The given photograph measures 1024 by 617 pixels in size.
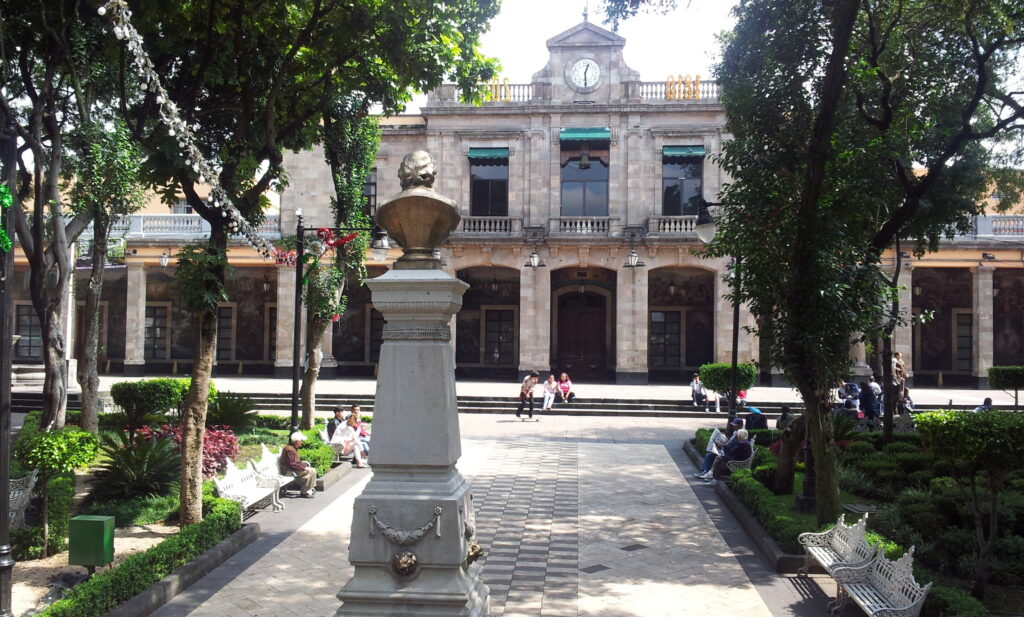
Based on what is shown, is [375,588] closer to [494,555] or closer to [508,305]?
[494,555]

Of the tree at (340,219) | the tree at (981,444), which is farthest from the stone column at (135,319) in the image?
the tree at (981,444)

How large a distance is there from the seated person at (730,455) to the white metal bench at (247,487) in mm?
7010

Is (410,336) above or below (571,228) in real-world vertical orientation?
below

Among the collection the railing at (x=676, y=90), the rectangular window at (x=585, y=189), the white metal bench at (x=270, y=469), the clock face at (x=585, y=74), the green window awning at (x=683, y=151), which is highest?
the clock face at (x=585, y=74)

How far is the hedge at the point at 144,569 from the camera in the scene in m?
5.77

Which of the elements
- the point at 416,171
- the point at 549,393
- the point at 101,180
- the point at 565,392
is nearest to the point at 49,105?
the point at 101,180

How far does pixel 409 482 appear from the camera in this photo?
5258 mm

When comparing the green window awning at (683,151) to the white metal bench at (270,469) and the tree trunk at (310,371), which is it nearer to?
the tree trunk at (310,371)

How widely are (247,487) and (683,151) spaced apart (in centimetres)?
2205

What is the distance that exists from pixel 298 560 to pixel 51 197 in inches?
299

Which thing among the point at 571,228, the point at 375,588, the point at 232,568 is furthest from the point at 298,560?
the point at 571,228

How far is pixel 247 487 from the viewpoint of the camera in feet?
33.2

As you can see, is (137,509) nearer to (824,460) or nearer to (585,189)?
(824,460)

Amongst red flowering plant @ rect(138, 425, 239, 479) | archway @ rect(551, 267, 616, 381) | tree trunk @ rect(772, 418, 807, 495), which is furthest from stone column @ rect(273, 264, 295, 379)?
tree trunk @ rect(772, 418, 807, 495)
